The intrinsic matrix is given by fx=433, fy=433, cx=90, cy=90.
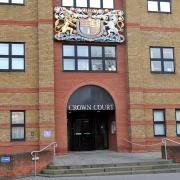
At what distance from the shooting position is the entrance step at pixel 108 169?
17.7 metres

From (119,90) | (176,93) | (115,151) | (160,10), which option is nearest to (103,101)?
(119,90)

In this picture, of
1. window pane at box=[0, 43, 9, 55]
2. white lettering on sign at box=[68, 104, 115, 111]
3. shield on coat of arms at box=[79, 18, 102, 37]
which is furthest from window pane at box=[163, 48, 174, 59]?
window pane at box=[0, 43, 9, 55]

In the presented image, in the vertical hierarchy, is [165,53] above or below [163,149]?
above

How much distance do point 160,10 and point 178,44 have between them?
7.68 ft

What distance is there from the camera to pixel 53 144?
22.7m

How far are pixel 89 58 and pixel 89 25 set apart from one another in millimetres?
1861

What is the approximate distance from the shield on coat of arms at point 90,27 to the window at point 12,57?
3.57 m

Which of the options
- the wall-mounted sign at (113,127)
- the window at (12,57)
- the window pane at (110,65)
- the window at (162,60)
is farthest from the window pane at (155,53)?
the window at (12,57)

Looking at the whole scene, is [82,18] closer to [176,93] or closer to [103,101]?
[103,101]

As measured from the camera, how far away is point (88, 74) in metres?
24.4

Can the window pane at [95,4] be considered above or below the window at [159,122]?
above

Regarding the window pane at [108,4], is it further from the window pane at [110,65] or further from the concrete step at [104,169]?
the concrete step at [104,169]

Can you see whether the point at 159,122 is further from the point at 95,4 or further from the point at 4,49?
the point at 4,49

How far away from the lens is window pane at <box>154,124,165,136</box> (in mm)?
25250
